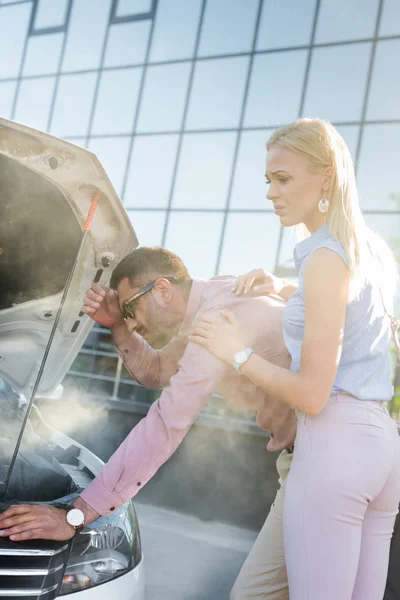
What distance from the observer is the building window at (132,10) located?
10383 millimetres

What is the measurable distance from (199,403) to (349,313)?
0.51 metres

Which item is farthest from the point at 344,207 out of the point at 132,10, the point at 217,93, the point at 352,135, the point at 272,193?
the point at 132,10

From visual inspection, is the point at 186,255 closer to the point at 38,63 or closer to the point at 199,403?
the point at 38,63

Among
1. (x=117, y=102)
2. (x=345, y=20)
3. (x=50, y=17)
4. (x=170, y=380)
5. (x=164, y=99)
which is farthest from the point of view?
(x=50, y=17)

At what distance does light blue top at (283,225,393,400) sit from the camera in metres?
1.36

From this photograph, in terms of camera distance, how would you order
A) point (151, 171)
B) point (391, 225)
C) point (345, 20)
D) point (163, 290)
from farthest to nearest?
point (151, 171)
point (345, 20)
point (391, 225)
point (163, 290)

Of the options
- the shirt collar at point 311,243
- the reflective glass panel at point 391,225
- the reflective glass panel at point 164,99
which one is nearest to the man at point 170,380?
the shirt collar at point 311,243

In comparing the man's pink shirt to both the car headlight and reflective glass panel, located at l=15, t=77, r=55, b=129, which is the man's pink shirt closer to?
the car headlight

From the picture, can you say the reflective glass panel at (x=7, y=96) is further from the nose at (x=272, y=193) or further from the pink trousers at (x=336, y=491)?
the pink trousers at (x=336, y=491)

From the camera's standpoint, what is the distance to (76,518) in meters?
1.59

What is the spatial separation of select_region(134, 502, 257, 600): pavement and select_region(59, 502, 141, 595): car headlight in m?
1.60

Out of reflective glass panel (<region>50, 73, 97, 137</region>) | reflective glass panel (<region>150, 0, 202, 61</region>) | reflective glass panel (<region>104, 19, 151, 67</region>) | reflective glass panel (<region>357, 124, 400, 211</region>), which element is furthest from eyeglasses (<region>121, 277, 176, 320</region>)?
reflective glass panel (<region>104, 19, 151, 67</region>)

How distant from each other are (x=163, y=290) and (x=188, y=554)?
112 inches

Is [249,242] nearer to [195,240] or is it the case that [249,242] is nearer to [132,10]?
[195,240]
